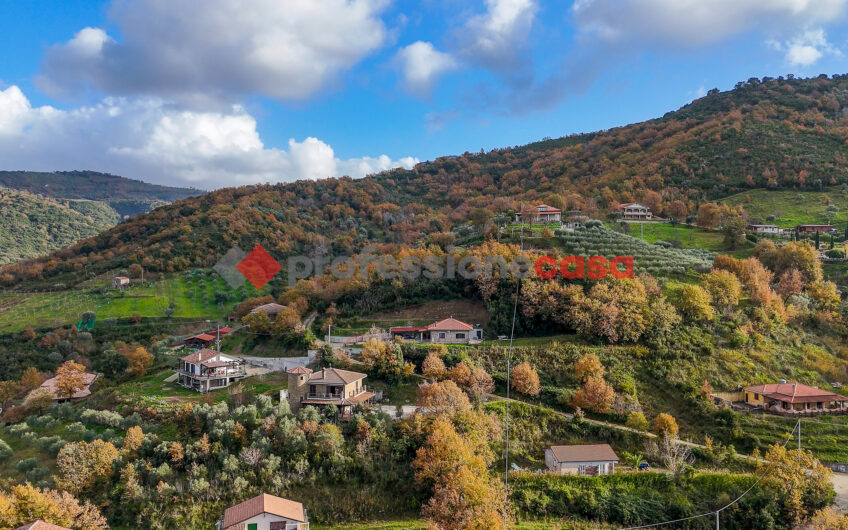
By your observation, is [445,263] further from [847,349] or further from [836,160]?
[836,160]

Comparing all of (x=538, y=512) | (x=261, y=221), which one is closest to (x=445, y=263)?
(x=538, y=512)

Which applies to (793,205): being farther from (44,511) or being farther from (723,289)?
(44,511)

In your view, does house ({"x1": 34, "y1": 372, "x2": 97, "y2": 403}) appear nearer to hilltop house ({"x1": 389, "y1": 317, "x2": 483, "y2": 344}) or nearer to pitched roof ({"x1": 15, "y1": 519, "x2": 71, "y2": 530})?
pitched roof ({"x1": 15, "y1": 519, "x2": 71, "y2": 530})

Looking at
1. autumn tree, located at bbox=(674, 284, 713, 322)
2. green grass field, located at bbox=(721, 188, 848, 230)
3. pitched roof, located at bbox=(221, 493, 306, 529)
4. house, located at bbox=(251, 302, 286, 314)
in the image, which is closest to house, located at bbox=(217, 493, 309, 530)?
pitched roof, located at bbox=(221, 493, 306, 529)

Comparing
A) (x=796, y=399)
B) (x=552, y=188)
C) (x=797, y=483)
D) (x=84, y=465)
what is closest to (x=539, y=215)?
(x=552, y=188)

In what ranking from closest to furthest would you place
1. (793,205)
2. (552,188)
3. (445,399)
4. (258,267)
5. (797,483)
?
1. (797,483)
2. (445,399)
3. (793,205)
4. (258,267)
5. (552,188)
